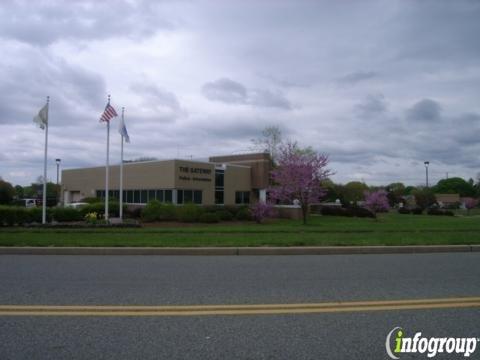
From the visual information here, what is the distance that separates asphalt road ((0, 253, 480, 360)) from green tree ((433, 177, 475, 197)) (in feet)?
424

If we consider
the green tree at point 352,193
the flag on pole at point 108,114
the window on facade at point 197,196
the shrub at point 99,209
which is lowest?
the shrub at point 99,209

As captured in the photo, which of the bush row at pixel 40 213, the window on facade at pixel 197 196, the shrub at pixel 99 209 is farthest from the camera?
the window on facade at pixel 197 196

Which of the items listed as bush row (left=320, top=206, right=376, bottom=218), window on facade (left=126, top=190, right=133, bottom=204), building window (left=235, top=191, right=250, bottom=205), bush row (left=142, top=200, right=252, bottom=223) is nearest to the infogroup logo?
bush row (left=142, top=200, right=252, bottom=223)

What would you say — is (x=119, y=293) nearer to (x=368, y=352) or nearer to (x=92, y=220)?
(x=368, y=352)

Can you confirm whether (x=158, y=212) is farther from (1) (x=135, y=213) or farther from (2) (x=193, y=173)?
(2) (x=193, y=173)

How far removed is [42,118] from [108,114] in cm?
314

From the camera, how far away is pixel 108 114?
77.8 feet

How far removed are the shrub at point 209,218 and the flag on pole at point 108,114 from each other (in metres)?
8.94

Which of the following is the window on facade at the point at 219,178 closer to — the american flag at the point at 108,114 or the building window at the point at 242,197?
the building window at the point at 242,197

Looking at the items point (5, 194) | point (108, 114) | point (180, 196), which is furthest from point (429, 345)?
point (5, 194)

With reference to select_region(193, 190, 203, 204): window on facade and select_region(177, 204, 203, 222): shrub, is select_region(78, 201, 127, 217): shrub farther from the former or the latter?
select_region(193, 190, 203, 204): window on facade

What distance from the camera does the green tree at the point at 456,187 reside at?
127981 millimetres

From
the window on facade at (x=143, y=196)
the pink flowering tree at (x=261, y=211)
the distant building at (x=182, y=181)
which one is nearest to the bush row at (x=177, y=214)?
the pink flowering tree at (x=261, y=211)

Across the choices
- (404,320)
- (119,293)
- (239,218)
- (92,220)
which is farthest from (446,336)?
(239,218)
